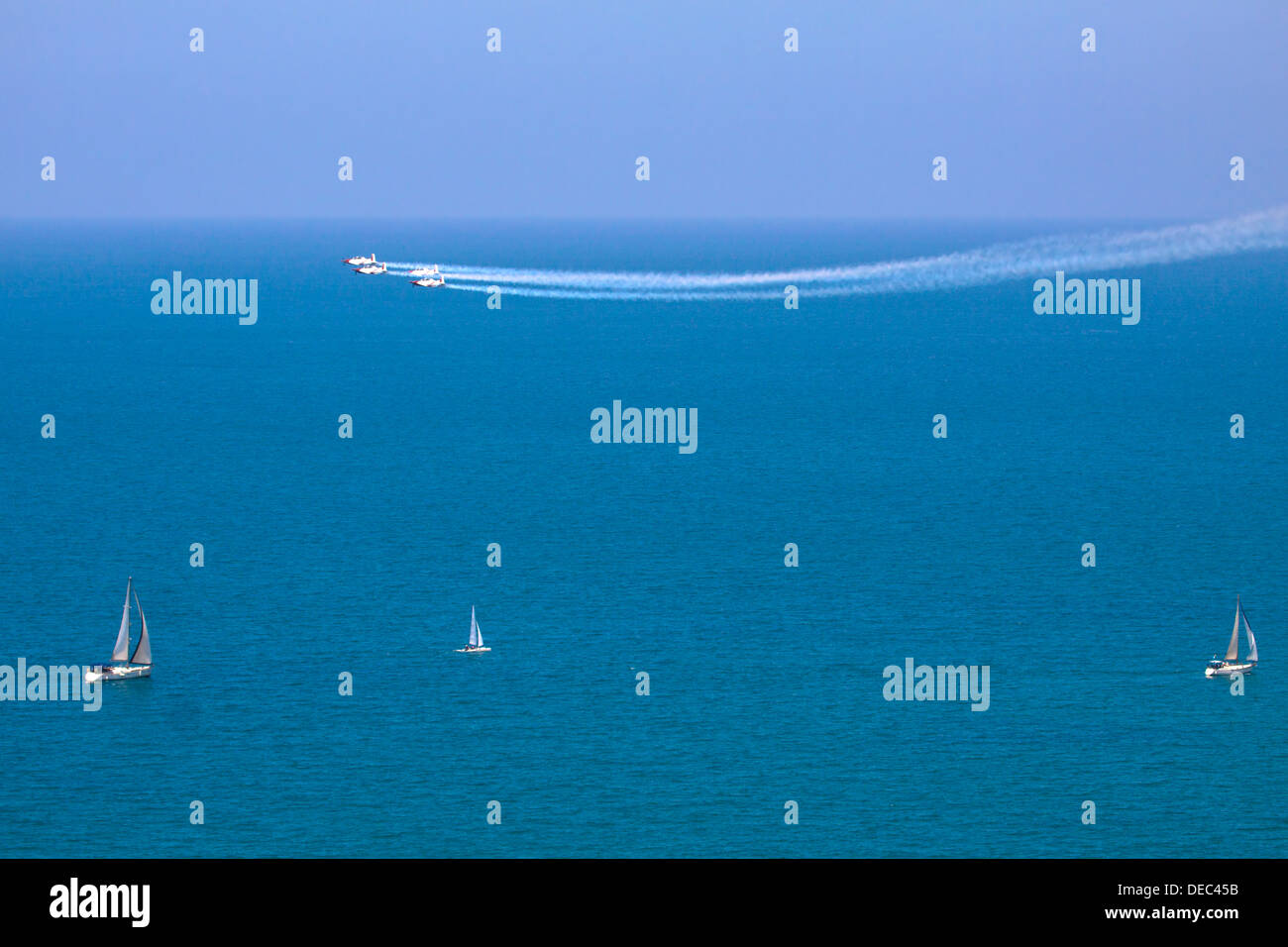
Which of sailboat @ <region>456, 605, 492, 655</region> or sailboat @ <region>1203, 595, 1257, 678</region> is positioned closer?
sailboat @ <region>1203, 595, 1257, 678</region>

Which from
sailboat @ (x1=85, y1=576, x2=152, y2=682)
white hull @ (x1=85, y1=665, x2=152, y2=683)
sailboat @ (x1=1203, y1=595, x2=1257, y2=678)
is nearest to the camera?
white hull @ (x1=85, y1=665, x2=152, y2=683)

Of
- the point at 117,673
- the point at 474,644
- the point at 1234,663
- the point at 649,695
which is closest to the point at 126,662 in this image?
the point at 117,673

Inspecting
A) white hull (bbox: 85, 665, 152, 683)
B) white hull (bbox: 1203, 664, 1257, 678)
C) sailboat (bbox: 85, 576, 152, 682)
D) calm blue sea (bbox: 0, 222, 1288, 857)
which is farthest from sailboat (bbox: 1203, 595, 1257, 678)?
white hull (bbox: 85, 665, 152, 683)

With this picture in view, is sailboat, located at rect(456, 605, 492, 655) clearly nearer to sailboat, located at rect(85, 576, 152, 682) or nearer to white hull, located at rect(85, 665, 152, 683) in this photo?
sailboat, located at rect(85, 576, 152, 682)

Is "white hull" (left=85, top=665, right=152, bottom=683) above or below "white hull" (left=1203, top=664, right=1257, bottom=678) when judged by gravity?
above

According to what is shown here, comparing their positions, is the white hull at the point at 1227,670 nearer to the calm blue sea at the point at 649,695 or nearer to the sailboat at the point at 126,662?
the calm blue sea at the point at 649,695

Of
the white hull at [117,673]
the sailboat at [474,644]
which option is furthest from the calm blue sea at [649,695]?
the sailboat at [474,644]
